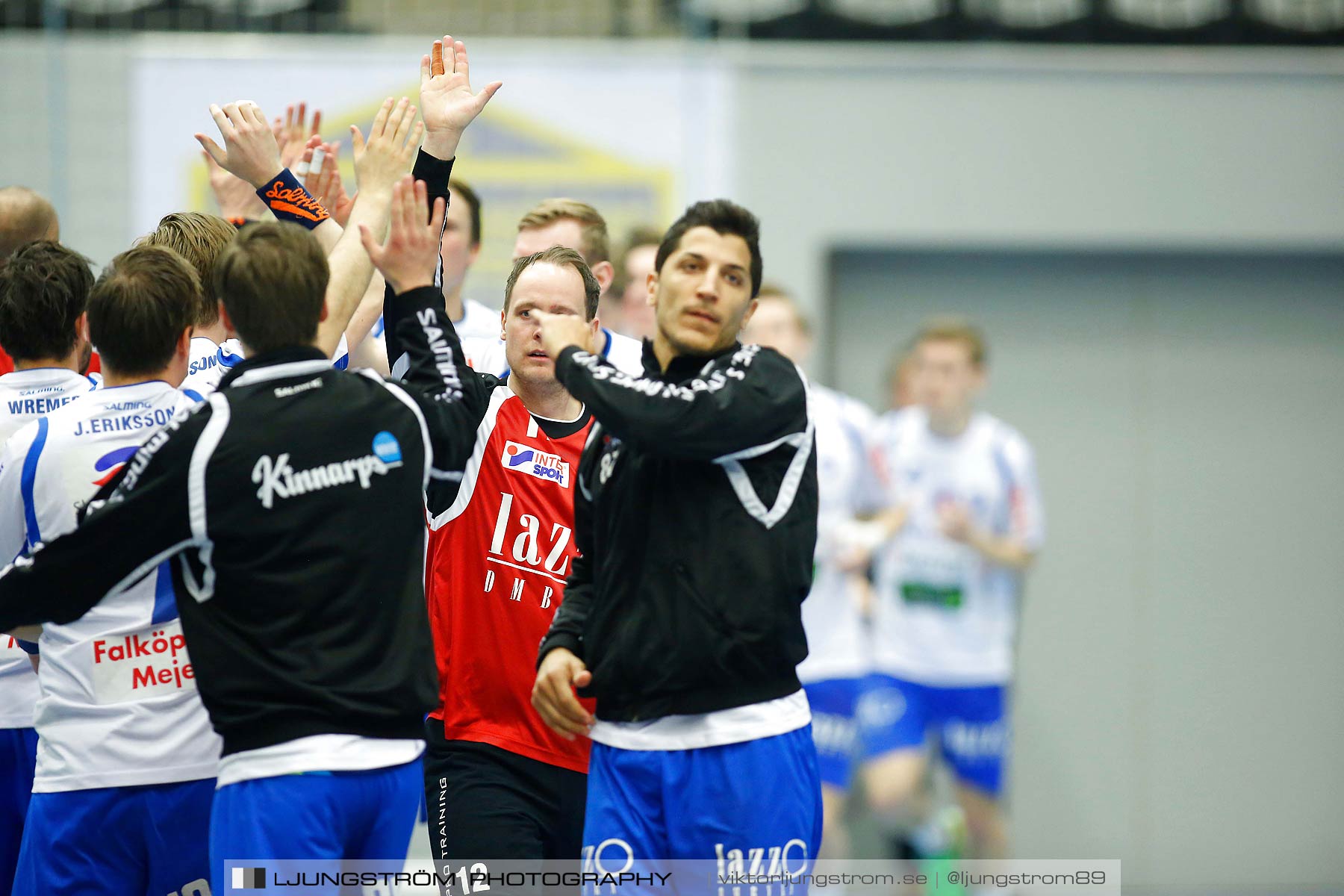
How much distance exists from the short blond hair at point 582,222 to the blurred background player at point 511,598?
3.63 feet

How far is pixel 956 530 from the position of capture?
8.43 metres

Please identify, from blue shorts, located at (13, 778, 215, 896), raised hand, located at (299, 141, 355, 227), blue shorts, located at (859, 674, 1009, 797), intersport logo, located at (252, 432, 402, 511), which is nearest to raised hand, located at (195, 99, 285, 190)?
raised hand, located at (299, 141, 355, 227)

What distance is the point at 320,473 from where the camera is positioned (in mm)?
3076

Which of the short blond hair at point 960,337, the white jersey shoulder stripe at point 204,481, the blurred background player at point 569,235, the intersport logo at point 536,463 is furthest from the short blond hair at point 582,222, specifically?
the short blond hair at point 960,337

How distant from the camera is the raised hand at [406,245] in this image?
11.0ft

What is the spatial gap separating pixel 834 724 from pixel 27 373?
5.31 meters

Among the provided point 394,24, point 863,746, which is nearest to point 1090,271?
point 863,746

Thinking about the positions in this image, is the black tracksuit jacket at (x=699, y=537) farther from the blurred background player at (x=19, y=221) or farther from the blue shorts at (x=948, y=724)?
the blue shorts at (x=948, y=724)

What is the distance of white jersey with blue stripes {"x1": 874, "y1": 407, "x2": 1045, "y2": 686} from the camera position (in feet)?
28.0

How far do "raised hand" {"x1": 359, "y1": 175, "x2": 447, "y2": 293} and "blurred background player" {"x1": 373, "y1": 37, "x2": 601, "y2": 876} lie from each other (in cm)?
90

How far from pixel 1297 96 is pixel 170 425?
8220 mm

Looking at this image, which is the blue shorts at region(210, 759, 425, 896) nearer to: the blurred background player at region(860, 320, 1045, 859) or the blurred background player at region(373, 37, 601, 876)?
the blurred background player at region(373, 37, 601, 876)

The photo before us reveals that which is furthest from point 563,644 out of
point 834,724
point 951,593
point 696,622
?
point 951,593

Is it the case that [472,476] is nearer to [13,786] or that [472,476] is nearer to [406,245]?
[406,245]
